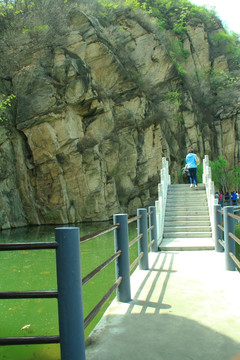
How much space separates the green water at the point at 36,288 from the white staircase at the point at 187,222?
1714 mm

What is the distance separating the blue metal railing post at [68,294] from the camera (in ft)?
8.66

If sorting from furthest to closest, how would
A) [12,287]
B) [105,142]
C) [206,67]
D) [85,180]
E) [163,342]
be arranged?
[206,67] → [105,142] → [85,180] → [12,287] → [163,342]

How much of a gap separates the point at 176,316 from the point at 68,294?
2131 mm

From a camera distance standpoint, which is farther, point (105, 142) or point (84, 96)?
point (105, 142)

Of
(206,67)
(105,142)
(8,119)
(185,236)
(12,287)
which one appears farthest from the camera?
(206,67)

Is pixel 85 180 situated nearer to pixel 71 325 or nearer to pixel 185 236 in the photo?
pixel 185 236

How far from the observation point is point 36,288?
760 cm

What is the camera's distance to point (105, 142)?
2897 cm

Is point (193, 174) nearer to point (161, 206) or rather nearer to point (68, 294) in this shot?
point (161, 206)

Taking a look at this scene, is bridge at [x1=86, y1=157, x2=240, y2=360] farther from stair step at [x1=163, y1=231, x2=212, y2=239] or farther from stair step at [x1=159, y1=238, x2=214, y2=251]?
stair step at [x1=163, y1=231, x2=212, y2=239]

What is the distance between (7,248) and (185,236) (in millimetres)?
10048

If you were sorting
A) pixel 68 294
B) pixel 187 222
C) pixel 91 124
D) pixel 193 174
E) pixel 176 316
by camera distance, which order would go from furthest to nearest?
pixel 91 124
pixel 193 174
pixel 187 222
pixel 176 316
pixel 68 294

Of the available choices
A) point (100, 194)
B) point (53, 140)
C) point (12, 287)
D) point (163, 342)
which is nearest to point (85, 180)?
Result: point (100, 194)

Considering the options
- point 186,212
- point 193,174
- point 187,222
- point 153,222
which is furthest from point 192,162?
point 153,222
